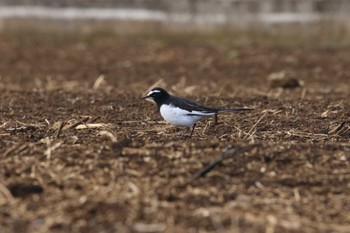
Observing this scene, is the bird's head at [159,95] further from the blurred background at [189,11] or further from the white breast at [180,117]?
the blurred background at [189,11]

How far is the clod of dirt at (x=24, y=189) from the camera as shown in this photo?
6.88 m

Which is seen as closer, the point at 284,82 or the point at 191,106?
the point at 191,106

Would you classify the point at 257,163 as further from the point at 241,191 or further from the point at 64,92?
the point at 64,92

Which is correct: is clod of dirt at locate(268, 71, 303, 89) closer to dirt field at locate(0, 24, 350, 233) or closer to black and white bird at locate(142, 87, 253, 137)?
dirt field at locate(0, 24, 350, 233)

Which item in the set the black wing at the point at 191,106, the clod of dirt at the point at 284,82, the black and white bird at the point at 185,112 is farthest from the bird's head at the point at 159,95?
the clod of dirt at the point at 284,82

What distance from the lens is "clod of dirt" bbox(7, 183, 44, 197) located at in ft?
22.6

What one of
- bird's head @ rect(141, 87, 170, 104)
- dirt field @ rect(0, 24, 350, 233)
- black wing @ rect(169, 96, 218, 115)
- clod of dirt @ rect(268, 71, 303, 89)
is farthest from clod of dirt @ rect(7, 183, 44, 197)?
clod of dirt @ rect(268, 71, 303, 89)

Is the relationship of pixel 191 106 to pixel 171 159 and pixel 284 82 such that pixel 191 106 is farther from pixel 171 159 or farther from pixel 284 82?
pixel 284 82

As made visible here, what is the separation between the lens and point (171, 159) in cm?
753

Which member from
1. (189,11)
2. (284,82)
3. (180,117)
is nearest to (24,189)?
(180,117)

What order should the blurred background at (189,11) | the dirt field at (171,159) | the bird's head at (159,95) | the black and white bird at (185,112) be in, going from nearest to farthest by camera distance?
1. the dirt field at (171,159)
2. the black and white bird at (185,112)
3. the bird's head at (159,95)
4. the blurred background at (189,11)

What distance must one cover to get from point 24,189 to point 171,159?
1.25 meters

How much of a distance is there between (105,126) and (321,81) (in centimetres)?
815

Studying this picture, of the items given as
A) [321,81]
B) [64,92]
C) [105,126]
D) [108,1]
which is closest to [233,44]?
[108,1]
